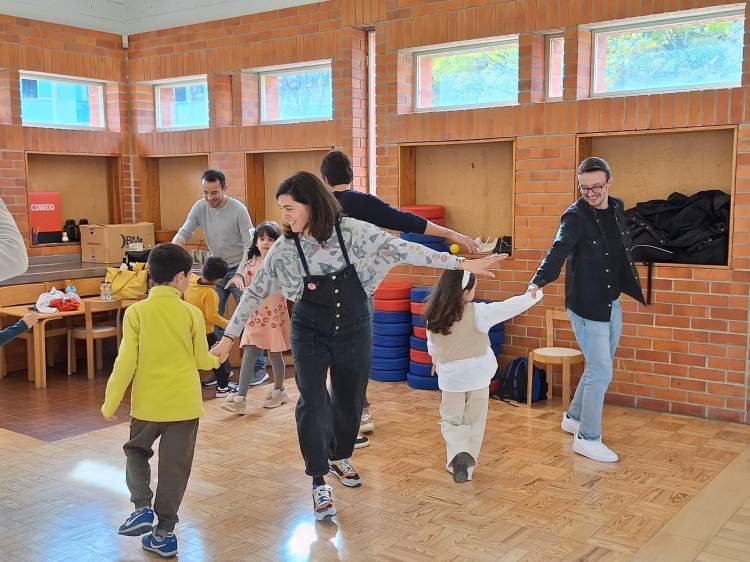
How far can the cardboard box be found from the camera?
322 inches

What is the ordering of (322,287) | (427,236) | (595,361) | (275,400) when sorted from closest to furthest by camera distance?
(322,287) < (595,361) < (275,400) < (427,236)

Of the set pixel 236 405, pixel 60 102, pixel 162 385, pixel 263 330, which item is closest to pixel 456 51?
pixel 263 330

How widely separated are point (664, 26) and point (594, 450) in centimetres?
308

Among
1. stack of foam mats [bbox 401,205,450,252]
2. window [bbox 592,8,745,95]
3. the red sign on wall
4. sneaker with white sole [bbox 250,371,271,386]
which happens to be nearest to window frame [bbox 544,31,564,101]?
window [bbox 592,8,745,95]

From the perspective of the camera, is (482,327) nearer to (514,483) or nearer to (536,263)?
(514,483)

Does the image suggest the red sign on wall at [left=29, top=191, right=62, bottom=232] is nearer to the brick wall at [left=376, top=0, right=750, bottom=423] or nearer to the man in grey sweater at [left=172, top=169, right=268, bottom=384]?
the man in grey sweater at [left=172, top=169, right=268, bottom=384]

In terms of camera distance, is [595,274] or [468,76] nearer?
[595,274]

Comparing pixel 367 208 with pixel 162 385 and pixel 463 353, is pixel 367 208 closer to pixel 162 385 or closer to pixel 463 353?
pixel 463 353

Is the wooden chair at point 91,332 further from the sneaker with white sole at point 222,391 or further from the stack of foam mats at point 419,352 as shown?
the stack of foam mats at point 419,352

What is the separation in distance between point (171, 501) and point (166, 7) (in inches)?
252

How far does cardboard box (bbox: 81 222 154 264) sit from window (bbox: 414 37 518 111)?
10.8 feet

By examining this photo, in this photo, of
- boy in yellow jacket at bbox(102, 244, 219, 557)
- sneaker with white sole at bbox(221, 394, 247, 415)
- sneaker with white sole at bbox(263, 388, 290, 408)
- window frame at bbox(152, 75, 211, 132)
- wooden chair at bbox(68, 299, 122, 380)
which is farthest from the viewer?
window frame at bbox(152, 75, 211, 132)

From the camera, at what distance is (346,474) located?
4320mm

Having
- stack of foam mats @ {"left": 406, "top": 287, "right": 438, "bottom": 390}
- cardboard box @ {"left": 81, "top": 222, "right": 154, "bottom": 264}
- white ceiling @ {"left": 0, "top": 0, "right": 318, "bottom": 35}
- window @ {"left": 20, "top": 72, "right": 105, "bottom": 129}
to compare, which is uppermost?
white ceiling @ {"left": 0, "top": 0, "right": 318, "bottom": 35}
